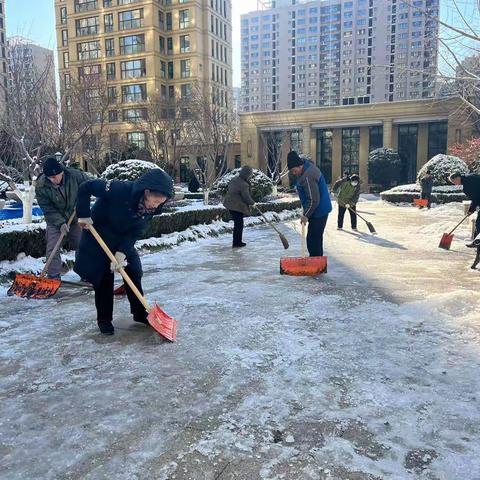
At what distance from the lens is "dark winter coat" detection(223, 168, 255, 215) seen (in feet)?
27.9

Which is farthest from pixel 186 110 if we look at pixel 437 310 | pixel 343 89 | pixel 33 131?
pixel 343 89

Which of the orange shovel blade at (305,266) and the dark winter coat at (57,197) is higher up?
the dark winter coat at (57,197)

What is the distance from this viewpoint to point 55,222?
18.5 ft

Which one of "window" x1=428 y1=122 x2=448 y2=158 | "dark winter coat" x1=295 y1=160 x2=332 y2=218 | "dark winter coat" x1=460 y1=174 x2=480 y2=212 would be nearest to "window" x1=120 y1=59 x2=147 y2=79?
"window" x1=428 y1=122 x2=448 y2=158

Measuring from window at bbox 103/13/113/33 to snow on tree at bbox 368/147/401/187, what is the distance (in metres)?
35.7

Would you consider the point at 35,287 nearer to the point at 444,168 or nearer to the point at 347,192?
the point at 347,192

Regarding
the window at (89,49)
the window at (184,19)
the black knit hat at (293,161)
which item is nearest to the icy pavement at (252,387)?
the black knit hat at (293,161)

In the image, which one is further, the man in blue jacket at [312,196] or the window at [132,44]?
the window at [132,44]

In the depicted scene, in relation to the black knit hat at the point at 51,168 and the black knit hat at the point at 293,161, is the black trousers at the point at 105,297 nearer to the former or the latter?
the black knit hat at the point at 51,168

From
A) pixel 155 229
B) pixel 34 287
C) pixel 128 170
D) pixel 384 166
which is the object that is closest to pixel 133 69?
pixel 384 166

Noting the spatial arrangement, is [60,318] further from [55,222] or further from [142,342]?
[55,222]

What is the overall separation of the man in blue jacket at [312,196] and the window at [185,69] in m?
49.4

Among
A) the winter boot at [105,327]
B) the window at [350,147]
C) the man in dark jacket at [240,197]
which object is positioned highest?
the window at [350,147]

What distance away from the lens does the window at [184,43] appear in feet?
172
